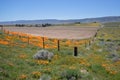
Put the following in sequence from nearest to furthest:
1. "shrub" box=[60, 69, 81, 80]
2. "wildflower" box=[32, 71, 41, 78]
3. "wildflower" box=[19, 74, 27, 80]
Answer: "wildflower" box=[19, 74, 27, 80], "wildflower" box=[32, 71, 41, 78], "shrub" box=[60, 69, 81, 80]

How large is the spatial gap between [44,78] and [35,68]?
3.35m

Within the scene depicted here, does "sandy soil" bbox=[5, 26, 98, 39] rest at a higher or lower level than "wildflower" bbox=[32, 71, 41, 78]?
lower

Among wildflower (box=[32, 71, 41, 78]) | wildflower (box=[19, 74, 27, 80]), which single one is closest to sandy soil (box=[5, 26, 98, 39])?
wildflower (box=[32, 71, 41, 78])

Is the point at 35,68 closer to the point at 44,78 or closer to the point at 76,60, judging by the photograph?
the point at 44,78

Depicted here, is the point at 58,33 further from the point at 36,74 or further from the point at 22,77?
the point at 22,77

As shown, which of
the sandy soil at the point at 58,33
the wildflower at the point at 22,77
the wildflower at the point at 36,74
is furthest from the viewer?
the sandy soil at the point at 58,33

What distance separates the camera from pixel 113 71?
786 inches

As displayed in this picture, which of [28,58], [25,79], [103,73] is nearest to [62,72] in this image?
[25,79]

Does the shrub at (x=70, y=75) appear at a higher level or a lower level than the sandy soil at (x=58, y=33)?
higher

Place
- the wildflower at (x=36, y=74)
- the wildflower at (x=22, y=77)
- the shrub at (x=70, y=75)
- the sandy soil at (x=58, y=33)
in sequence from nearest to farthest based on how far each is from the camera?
the wildflower at (x=22, y=77)
the wildflower at (x=36, y=74)
the shrub at (x=70, y=75)
the sandy soil at (x=58, y=33)

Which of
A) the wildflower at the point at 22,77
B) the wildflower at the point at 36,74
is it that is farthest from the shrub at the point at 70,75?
the wildflower at the point at 22,77

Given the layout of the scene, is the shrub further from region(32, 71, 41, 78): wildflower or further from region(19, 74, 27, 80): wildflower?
region(19, 74, 27, 80): wildflower

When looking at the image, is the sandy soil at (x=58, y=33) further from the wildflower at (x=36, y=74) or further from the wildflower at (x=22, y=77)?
the wildflower at (x=22, y=77)

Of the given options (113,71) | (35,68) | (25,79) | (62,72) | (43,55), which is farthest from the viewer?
(43,55)
